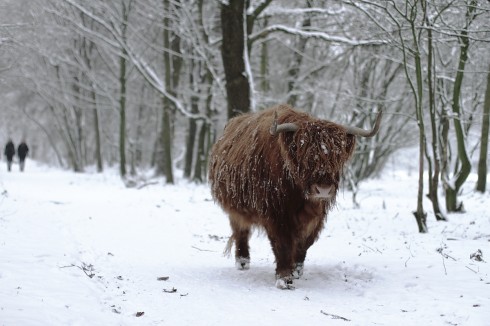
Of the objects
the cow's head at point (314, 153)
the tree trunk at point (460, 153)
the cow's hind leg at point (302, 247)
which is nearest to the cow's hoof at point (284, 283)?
the cow's hind leg at point (302, 247)

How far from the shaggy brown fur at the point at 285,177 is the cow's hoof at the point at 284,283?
17 mm

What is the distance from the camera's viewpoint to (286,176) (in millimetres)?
5613

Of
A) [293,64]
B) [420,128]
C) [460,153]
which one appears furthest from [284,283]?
[293,64]

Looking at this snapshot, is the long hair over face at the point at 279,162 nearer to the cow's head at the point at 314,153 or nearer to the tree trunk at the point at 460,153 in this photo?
the cow's head at the point at 314,153

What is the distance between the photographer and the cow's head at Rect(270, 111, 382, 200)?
17.1ft

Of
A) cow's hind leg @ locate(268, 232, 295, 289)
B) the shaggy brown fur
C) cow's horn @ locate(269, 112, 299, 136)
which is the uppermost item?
cow's horn @ locate(269, 112, 299, 136)

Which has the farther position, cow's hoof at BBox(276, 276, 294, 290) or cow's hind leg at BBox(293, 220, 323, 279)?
cow's hind leg at BBox(293, 220, 323, 279)

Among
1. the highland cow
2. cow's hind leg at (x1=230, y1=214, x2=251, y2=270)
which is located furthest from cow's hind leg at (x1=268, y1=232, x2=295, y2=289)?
cow's hind leg at (x1=230, y1=214, x2=251, y2=270)

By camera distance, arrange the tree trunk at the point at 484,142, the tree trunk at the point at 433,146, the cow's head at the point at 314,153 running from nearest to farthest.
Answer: the cow's head at the point at 314,153 < the tree trunk at the point at 433,146 < the tree trunk at the point at 484,142

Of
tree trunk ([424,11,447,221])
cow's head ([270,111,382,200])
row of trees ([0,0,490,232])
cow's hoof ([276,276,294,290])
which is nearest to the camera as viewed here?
cow's head ([270,111,382,200])

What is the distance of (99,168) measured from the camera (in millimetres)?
30969

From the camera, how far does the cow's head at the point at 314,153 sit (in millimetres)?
5219

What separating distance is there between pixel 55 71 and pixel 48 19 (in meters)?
11.6

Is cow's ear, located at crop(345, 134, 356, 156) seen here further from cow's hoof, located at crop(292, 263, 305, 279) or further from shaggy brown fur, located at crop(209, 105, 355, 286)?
cow's hoof, located at crop(292, 263, 305, 279)
